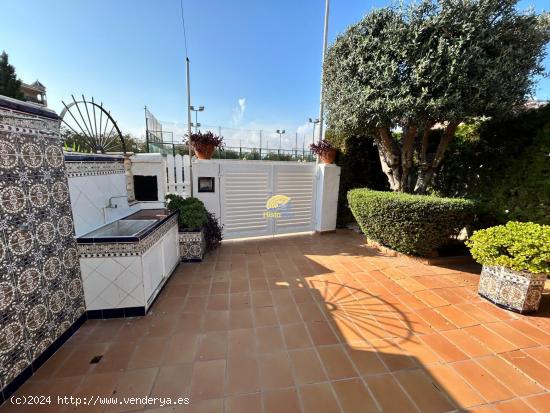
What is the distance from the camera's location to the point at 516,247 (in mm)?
2451

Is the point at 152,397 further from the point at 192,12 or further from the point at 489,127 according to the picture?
the point at 489,127

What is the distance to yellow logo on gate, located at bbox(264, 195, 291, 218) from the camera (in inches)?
196

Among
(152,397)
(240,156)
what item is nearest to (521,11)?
(152,397)

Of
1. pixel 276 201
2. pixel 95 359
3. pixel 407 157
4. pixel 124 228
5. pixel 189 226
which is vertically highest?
pixel 407 157

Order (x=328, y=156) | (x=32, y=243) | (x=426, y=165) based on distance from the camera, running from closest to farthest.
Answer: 1. (x=32, y=243)
2. (x=426, y=165)
3. (x=328, y=156)

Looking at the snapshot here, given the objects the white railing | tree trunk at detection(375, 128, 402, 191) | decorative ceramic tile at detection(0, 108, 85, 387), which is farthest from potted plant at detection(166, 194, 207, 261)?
tree trunk at detection(375, 128, 402, 191)

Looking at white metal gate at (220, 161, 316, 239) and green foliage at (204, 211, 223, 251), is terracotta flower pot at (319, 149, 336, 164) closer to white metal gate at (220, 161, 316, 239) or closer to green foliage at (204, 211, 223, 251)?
white metal gate at (220, 161, 316, 239)

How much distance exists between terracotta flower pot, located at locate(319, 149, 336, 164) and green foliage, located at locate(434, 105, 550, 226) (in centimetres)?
232

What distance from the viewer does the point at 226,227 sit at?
15.4ft

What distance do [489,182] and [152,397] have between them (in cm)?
537

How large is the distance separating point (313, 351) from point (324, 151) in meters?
4.13

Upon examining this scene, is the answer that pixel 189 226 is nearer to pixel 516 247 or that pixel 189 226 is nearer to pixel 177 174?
pixel 177 174

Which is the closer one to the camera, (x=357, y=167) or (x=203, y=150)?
(x=203, y=150)

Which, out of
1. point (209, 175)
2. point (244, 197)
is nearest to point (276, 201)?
point (244, 197)
